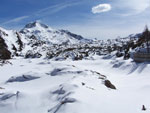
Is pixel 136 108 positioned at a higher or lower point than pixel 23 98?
lower

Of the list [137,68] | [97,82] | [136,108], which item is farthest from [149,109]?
[137,68]

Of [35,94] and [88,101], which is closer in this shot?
[88,101]

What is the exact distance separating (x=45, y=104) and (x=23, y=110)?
136cm

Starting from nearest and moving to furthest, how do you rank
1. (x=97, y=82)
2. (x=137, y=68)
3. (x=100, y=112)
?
1. (x=100, y=112)
2. (x=97, y=82)
3. (x=137, y=68)

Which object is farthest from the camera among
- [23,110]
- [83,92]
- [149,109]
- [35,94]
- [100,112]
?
[35,94]

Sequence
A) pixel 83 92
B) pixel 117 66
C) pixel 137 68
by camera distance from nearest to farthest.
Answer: pixel 83 92
pixel 137 68
pixel 117 66

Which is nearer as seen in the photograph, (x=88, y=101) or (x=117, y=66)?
(x=88, y=101)

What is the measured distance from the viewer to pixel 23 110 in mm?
9969

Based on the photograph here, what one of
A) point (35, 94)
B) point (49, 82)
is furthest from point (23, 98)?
point (49, 82)

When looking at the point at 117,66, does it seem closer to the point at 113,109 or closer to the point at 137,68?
the point at 137,68

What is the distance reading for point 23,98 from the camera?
11.1m

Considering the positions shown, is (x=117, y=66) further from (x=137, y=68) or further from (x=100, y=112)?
(x=100, y=112)

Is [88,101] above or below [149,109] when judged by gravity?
above

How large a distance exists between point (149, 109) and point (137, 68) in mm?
20585
